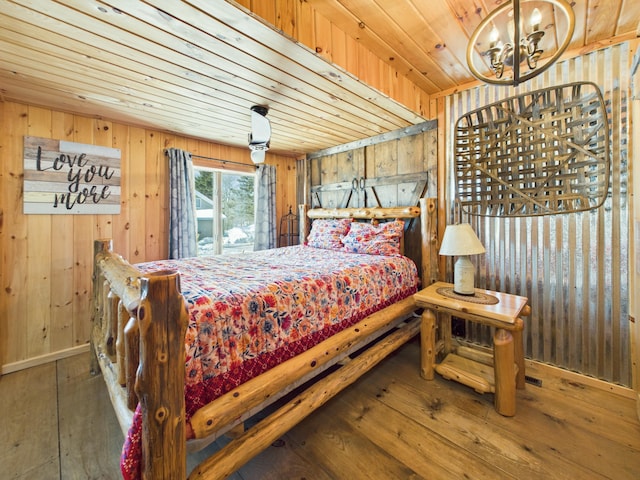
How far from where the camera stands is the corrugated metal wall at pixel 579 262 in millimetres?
1801

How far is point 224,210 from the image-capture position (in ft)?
→ 12.1

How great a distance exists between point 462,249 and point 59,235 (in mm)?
3493

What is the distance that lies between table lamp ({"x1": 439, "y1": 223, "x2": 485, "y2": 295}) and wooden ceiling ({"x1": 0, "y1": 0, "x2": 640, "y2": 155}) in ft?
4.01

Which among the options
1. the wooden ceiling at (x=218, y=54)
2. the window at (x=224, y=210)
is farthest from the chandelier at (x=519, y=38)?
the window at (x=224, y=210)

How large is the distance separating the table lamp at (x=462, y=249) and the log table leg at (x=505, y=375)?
0.42 meters

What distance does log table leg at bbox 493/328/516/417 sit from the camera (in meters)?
1.64

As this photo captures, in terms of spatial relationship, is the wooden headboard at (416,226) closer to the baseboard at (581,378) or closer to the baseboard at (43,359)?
the baseboard at (581,378)

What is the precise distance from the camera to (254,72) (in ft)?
5.98

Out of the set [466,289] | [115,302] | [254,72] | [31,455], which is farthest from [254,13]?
[31,455]

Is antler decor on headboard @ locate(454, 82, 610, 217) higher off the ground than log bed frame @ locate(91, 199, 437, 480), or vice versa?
antler decor on headboard @ locate(454, 82, 610, 217)

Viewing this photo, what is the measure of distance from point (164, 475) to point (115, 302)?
37.4 inches

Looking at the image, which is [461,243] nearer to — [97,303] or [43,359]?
[97,303]

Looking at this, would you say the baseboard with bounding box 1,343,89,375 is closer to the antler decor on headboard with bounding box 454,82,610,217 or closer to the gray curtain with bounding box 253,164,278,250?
the gray curtain with bounding box 253,164,278,250

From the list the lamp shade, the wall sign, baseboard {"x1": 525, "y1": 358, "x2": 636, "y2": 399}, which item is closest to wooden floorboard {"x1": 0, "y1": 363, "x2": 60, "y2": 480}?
the wall sign
